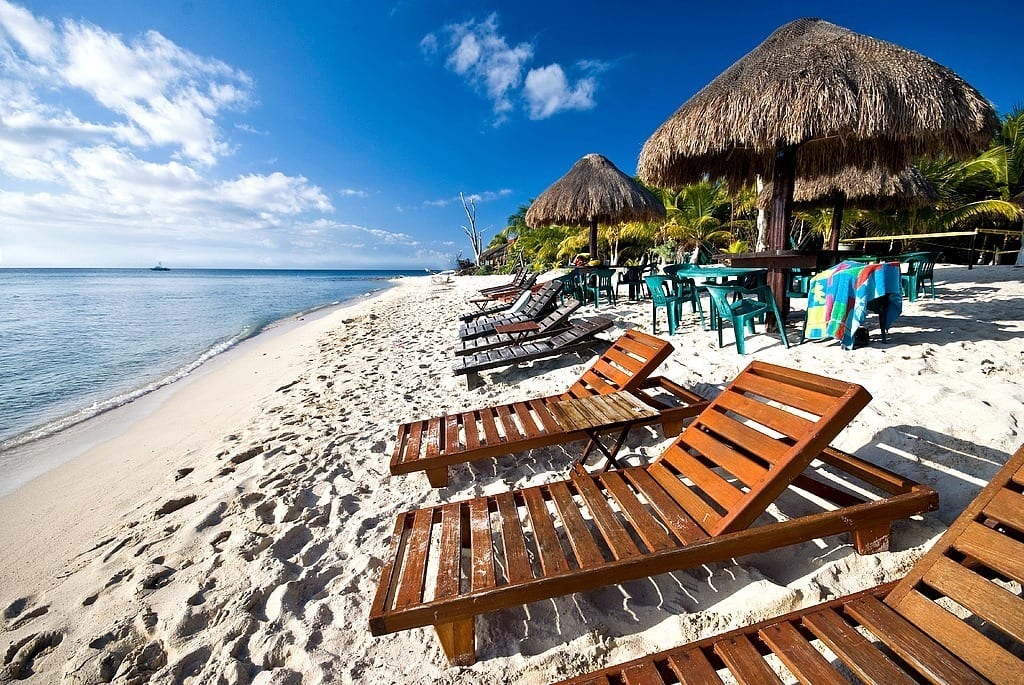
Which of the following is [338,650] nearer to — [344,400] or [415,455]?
[415,455]

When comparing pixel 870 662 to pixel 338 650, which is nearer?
pixel 870 662

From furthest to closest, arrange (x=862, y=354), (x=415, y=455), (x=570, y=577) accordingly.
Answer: (x=862, y=354)
(x=415, y=455)
(x=570, y=577)

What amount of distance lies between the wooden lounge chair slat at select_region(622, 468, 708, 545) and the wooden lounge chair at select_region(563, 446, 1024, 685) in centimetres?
39

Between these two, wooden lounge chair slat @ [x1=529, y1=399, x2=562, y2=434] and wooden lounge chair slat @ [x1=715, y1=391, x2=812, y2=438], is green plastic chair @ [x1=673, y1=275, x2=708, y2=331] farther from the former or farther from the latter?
wooden lounge chair slat @ [x1=715, y1=391, x2=812, y2=438]

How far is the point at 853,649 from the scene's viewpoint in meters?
A: 1.12

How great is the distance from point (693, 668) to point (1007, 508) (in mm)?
1064

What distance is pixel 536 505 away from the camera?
1902 millimetres

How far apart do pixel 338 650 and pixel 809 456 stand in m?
1.99

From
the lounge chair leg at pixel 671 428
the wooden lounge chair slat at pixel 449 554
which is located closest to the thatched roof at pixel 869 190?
the lounge chair leg at pixel 671 428

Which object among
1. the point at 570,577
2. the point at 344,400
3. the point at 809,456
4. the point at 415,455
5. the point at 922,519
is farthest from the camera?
the point at 344,400

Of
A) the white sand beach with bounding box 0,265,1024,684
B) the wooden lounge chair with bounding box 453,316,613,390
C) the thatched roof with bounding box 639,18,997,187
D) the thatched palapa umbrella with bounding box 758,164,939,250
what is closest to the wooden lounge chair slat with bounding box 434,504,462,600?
the white sand beach with bounding box 0,265,1024,684

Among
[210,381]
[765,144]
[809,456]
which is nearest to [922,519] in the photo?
[809,456]

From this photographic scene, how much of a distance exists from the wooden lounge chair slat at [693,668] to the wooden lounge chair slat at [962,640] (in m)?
0.61

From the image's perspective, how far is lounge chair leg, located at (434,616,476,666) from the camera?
145 centimetres
